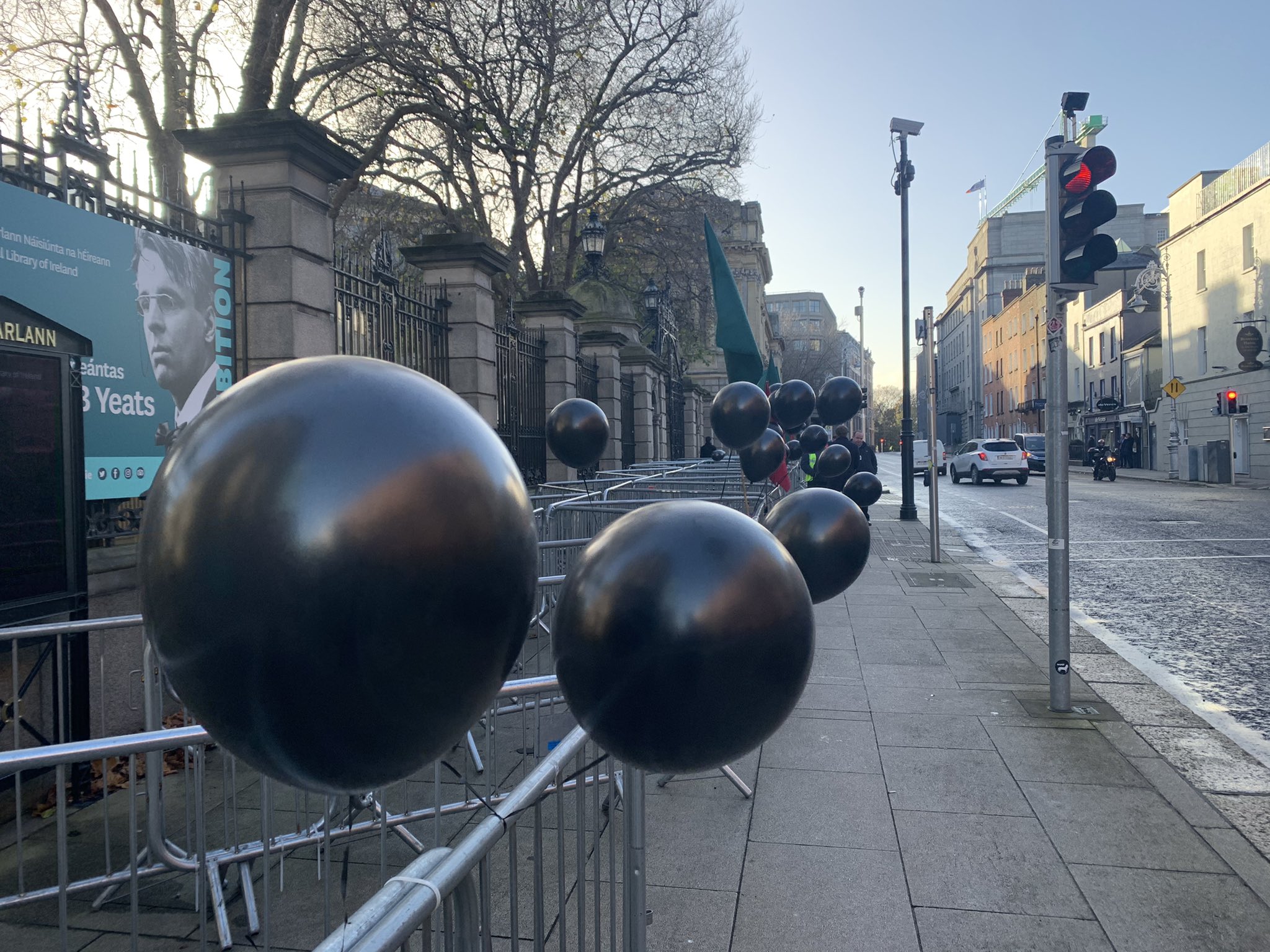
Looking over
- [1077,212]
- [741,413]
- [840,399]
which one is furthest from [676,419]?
[1077,212]

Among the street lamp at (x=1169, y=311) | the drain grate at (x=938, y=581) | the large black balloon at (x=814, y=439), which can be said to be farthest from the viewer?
the street lamp at (x=1169, y=311)

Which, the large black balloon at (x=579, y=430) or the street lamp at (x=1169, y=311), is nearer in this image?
the large black balloon at (x=579, y=430)

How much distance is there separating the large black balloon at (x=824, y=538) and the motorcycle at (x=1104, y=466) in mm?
33398

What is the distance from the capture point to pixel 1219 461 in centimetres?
2998

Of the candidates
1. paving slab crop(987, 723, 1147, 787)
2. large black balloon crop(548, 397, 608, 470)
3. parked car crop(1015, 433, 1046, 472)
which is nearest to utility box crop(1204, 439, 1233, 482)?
parked car crop(1015, 433, 1046, 472)

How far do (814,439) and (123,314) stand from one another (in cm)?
906

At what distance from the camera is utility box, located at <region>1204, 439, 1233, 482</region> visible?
97.1 feet

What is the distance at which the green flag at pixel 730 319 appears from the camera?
8.21m

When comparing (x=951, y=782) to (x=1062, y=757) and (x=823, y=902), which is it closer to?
(x=1062, y=757)

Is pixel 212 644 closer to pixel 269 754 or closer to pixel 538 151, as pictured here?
pixel 269 754

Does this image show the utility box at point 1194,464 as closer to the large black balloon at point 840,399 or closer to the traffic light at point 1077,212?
the large black balloon at point 840,399

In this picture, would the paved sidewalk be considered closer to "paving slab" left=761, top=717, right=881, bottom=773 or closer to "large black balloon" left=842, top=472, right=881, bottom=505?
"paving slab" left=761, top=717, right=881, bottom=773

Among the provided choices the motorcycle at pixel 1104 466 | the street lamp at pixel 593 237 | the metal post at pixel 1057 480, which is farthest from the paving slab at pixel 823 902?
the motorcycle at pixel 1104 466

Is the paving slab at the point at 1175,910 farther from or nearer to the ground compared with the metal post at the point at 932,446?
nearer to the ground
